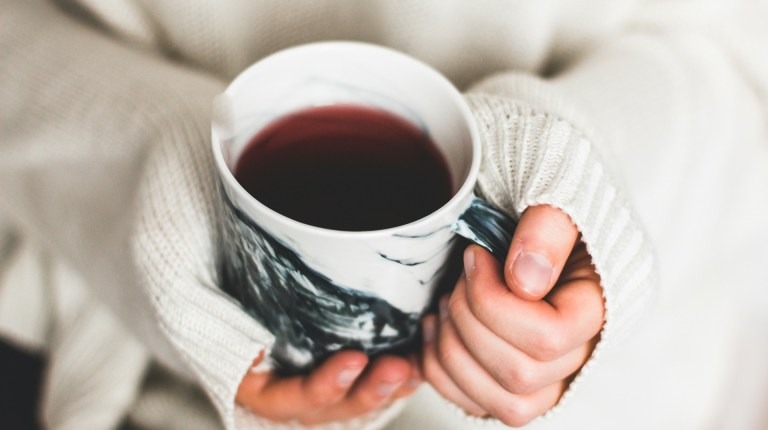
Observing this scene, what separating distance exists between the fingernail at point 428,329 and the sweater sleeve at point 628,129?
0.30 feet

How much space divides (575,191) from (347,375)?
0.18 meters

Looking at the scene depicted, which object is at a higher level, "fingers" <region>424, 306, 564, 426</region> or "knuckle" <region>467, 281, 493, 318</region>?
"knuckle" <region>467, 281, 493, 318</region>

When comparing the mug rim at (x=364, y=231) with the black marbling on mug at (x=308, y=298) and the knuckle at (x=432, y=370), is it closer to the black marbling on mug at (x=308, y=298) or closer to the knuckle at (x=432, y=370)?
the black marbling on mug at (x=308, y=298)

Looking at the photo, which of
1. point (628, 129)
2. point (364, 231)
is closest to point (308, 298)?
point (364, 231)

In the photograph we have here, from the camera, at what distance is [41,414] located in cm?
63

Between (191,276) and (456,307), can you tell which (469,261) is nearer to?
(456,307)

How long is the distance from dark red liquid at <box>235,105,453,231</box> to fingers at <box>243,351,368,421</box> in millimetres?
99

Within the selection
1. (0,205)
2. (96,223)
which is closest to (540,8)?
(96,223)

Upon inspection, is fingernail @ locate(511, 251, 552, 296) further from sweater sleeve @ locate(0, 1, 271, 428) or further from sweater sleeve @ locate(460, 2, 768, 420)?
sweater sleeve @ locate(0, 1, 271, 428)

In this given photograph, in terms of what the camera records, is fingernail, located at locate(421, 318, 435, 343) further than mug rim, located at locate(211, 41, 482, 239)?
Yes

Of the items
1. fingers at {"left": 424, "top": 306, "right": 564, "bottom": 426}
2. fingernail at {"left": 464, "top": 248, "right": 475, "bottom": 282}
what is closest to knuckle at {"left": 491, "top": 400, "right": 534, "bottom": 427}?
fingers at {"left": 424, "top": 306, "right": 564, "bottom": 426}

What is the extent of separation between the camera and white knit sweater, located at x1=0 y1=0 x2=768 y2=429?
39 centimetres

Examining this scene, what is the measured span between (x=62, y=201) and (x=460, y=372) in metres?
0.40

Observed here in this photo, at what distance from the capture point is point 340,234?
29 centimetres
